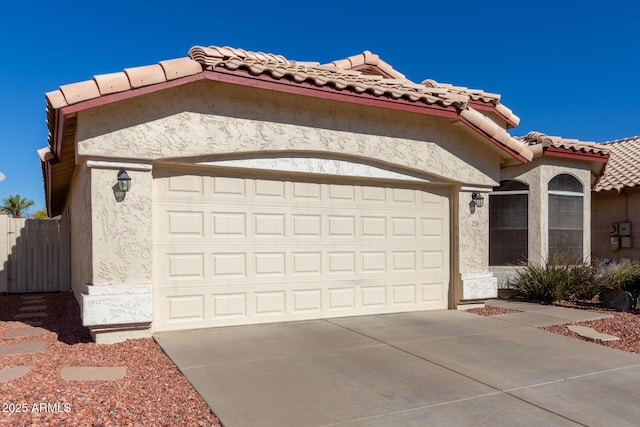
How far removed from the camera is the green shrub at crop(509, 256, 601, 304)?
Answer: 34.5ft

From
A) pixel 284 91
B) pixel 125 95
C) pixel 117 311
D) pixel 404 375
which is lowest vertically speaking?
pixel 404 375

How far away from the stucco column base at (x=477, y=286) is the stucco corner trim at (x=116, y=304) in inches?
225

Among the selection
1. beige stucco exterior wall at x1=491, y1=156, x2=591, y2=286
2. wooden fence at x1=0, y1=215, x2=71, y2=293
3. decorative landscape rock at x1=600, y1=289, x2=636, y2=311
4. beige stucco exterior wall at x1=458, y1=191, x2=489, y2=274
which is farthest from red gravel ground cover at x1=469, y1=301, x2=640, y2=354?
wooden fence at x1=0, y1=215, x2=71, y2=293

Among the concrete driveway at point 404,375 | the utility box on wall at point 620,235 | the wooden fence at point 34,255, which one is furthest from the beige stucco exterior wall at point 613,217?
the wooden fence at point 34,255

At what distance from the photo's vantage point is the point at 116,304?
21.4 ft

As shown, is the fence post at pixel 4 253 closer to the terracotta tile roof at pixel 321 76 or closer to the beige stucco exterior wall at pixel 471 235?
the terracotta tile roof at pixel 321 76

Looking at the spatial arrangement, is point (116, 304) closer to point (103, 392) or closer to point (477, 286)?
point (103, 392)

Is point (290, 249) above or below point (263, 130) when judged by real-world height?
below

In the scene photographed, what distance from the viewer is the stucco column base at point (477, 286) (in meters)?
9.27

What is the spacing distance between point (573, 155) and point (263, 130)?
8.63 metres

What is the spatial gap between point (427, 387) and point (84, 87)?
541cm

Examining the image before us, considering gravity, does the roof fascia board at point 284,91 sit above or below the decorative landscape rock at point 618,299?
above

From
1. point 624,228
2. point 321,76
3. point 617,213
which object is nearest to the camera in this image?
point 321,76

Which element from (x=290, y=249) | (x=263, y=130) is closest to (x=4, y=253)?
(x=290, y=249)
